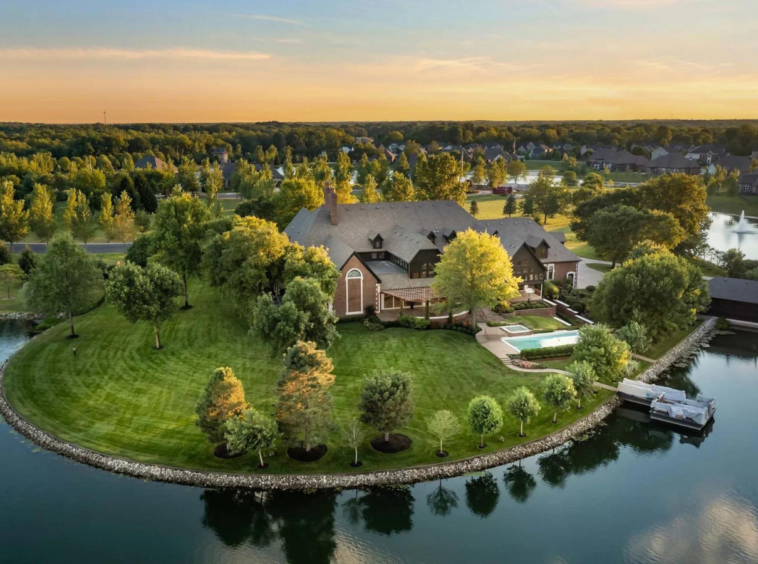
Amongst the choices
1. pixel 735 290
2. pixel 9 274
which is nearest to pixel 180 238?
pixel 9 274

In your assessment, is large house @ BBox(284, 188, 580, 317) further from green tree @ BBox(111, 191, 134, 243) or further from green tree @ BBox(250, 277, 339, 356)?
green tree @ BBox(111, 191, 134, 243)

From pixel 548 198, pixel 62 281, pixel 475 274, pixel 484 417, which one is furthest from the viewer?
pixel 548 198

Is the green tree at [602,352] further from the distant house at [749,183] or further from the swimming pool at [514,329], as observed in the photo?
the distant house at [749,183]

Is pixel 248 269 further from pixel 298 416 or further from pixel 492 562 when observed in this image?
pixel 492 562

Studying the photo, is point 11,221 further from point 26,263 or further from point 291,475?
point 291,475

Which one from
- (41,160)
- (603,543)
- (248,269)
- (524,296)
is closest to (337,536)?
(603,543)

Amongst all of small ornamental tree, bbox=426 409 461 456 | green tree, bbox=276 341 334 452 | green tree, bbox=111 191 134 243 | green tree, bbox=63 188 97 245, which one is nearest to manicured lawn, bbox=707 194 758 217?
small ornamental tree, bbox=426 409 461 456
